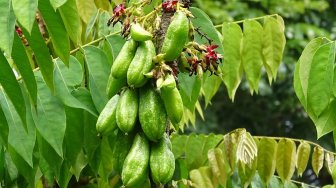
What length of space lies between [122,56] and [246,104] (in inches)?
345

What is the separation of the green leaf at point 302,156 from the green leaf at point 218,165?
283 mm

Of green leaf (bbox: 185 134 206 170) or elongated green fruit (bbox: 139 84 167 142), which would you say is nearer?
elongated green fruit (bbox: 139 84 167 142)

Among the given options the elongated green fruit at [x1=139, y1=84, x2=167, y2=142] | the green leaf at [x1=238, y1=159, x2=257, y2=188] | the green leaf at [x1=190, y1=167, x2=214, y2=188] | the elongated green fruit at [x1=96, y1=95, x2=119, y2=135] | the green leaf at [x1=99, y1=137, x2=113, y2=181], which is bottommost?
the green leaf at [x1=190, y1=167, x2=214, y2=188]

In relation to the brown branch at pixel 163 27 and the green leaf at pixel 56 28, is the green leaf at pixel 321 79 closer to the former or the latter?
the brown branch at pixel 163 27

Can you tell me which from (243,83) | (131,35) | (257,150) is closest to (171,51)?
(131,35)

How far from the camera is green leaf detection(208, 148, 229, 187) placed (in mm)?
2475

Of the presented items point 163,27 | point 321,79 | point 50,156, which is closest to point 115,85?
point 163,27

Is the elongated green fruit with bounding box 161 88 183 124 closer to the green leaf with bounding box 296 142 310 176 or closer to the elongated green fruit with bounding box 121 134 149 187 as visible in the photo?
the elongated green fruit with bounding box 121 134 149 187

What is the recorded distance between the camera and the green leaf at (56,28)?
189 centimetres

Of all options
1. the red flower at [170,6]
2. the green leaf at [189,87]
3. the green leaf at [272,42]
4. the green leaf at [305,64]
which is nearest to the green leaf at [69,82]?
the green leaf at [189,87]

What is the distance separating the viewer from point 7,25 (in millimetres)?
1701

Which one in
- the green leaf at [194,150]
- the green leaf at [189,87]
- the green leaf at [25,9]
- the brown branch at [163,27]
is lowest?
the green leaf at [194,150]

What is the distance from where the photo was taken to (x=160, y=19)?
5.77 ft

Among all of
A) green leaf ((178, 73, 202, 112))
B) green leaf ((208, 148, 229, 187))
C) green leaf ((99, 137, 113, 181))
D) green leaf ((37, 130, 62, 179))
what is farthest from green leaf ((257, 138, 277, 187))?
green leaf ((37, 130, 62, 179))
